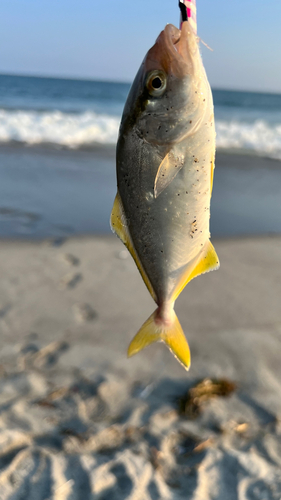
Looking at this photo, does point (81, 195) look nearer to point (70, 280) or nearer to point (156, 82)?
point (70, 280)

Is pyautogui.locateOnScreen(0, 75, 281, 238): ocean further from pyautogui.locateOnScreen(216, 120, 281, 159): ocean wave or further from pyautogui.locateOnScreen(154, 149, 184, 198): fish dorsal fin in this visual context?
pyautogui.locateOnScreen(154, 149, 184, 198): fish dorsal fin

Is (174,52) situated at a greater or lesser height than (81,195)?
greater

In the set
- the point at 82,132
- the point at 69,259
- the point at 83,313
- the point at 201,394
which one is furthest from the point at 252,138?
the point at 201,394

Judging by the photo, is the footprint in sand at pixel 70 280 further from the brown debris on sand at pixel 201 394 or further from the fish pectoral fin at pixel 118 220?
the fish pectoral fin at pixel 118 220

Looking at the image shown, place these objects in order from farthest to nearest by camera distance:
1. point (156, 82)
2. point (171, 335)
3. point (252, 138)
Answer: point (252, 138) < point (171, 335) < point (156, 82)

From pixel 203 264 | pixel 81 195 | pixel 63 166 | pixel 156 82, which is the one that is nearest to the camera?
pixel 156 82

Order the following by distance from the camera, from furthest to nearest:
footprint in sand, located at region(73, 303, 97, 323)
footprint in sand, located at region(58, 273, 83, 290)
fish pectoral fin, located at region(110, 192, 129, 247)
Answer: footprint in sand, located at region(58, 273, 83, 290)
footprint in sand, located at region(73, 303, 97, 323)
fish pectoral fin, located at region(110, 192, 129, 247)

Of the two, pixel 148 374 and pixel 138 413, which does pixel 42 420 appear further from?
pixel 148 374

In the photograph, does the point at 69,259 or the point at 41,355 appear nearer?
the point at 41,355

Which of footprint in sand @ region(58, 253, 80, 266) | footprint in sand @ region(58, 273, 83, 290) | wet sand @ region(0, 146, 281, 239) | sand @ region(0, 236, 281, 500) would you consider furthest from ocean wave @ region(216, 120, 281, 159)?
footprint in sand @ region(58, 273, 83, 290)
